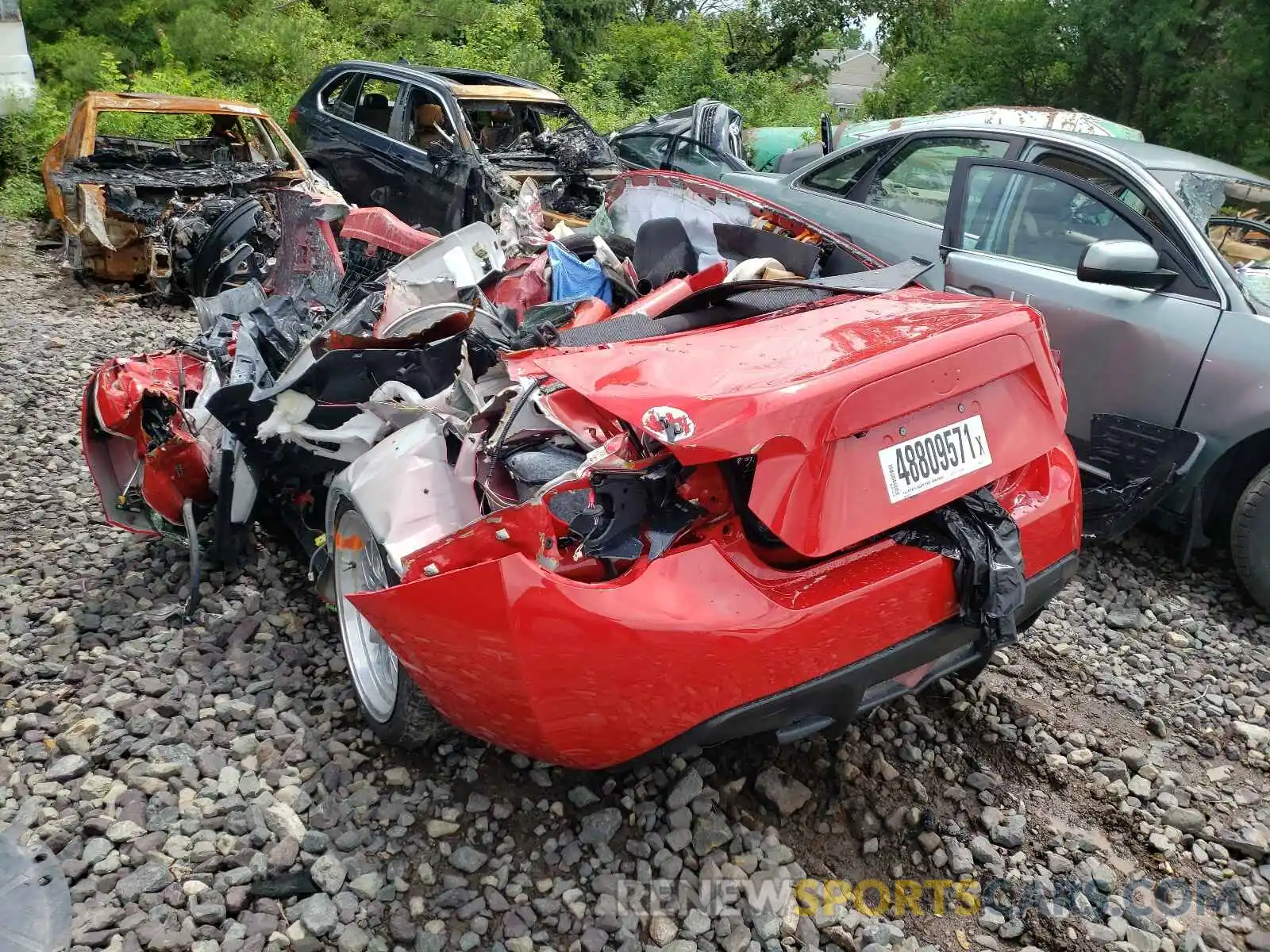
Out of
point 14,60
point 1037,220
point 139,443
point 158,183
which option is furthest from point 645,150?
point 14,60

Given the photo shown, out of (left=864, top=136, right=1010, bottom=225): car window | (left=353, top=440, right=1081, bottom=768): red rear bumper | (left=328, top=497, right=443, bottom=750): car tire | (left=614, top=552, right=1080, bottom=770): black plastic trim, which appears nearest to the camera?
(left=353, top=440, right=1081, bottom=768): red rear bumper

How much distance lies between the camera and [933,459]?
A: 1978 millimetres

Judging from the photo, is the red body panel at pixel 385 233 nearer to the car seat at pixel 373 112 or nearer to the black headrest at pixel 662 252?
the black headrest at pixel 662 252

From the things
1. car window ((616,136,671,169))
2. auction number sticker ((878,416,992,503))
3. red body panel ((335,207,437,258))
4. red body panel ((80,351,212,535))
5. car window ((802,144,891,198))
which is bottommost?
red body panel ((80,351,212,535))

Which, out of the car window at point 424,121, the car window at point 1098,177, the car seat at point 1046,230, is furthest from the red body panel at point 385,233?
the car window at point 424,121

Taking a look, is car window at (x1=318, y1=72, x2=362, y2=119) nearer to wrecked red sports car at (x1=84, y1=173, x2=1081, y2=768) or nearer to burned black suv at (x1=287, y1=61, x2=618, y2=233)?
burned black suv at (x1=287, y1=61, x2=618, y2=233)

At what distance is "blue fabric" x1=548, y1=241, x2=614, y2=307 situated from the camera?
3219 millimetres

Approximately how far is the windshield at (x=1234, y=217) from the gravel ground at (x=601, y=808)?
4.69 feet

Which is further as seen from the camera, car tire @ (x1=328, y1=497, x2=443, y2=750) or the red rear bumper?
car tire @ (x1=328, y1=497, x2=443, y2=750)

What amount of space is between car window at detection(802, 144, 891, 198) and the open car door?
890 millimetres

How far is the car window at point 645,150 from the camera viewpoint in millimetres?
7832

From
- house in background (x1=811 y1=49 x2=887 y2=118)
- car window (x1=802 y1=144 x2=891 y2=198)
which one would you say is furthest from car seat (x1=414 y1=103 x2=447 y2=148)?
house in background (x1=811 y1=49 x2=887 y2=118)

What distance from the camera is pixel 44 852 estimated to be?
2.11 metres

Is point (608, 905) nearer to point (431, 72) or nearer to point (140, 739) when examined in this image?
point (140, 739)
